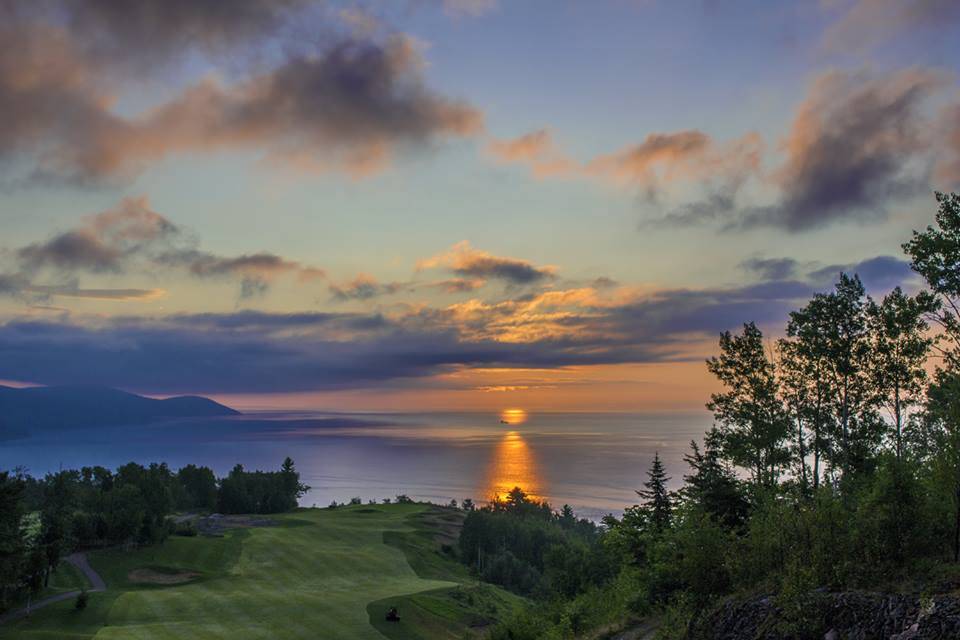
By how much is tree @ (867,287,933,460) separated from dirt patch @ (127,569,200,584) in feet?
274

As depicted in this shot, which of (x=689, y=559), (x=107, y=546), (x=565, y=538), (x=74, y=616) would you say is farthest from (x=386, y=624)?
(x=565, y=538)

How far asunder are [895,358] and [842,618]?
28511 mm

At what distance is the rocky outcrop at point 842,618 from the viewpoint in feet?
46.6

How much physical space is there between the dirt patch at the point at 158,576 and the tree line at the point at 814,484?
60.1m

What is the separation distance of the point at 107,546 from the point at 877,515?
369 ft

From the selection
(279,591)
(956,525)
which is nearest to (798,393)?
(956,525)

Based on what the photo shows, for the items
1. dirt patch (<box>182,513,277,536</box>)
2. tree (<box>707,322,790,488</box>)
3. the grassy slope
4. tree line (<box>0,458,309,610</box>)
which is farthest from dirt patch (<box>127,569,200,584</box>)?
tree (<box>707,322,790,488</box>)

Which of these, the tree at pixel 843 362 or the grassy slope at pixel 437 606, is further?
the grassy slope at pixel 437 606

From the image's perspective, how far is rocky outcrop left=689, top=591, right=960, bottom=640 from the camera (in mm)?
14211

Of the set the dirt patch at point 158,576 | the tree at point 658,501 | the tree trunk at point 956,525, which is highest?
the tree trunk at point 956,525

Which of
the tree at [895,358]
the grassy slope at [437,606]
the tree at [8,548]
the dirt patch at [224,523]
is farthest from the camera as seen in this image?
the dirt patch at [224,523]

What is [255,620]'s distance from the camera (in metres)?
57.8

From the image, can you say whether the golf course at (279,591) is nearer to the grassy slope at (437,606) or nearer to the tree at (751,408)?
the grassy slope at (437,606)

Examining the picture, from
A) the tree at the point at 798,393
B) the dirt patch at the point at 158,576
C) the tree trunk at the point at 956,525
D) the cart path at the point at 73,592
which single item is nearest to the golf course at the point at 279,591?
the dirt patch at the point at 158,576
